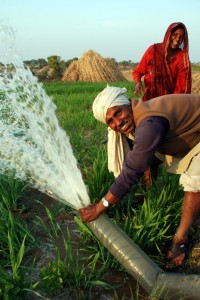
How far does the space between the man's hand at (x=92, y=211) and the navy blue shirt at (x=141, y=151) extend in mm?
136

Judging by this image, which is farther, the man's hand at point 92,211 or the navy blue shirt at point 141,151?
the man's hand at point 92,211

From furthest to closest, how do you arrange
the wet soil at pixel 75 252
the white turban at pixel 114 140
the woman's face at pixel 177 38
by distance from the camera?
the woman's face at pixel 177 38 < the white turban at pixel 114 140 < the wet soil at pixel 75 252

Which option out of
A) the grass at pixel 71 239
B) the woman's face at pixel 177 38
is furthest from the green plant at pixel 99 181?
the woman's face at pixel 177 38

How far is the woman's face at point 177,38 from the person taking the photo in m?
3.97

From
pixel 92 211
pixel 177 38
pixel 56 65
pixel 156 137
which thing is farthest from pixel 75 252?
pixel 56 65

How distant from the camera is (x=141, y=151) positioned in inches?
86.0

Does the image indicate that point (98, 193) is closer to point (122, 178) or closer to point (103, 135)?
point (122, 178)

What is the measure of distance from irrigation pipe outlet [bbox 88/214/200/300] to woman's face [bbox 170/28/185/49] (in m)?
2.45

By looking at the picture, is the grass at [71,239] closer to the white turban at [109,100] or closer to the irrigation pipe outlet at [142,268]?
the irrigation pipe outlet at [142,268]

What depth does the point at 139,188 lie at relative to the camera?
3.26 metres

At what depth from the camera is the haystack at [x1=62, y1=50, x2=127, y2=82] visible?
72.6 ft

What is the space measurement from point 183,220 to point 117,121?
82 centimetres

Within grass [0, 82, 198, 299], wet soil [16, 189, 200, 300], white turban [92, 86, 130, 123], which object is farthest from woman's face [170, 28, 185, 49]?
wet soil [16, 189, 200, 300]

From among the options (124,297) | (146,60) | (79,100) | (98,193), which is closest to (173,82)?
(146,60)
